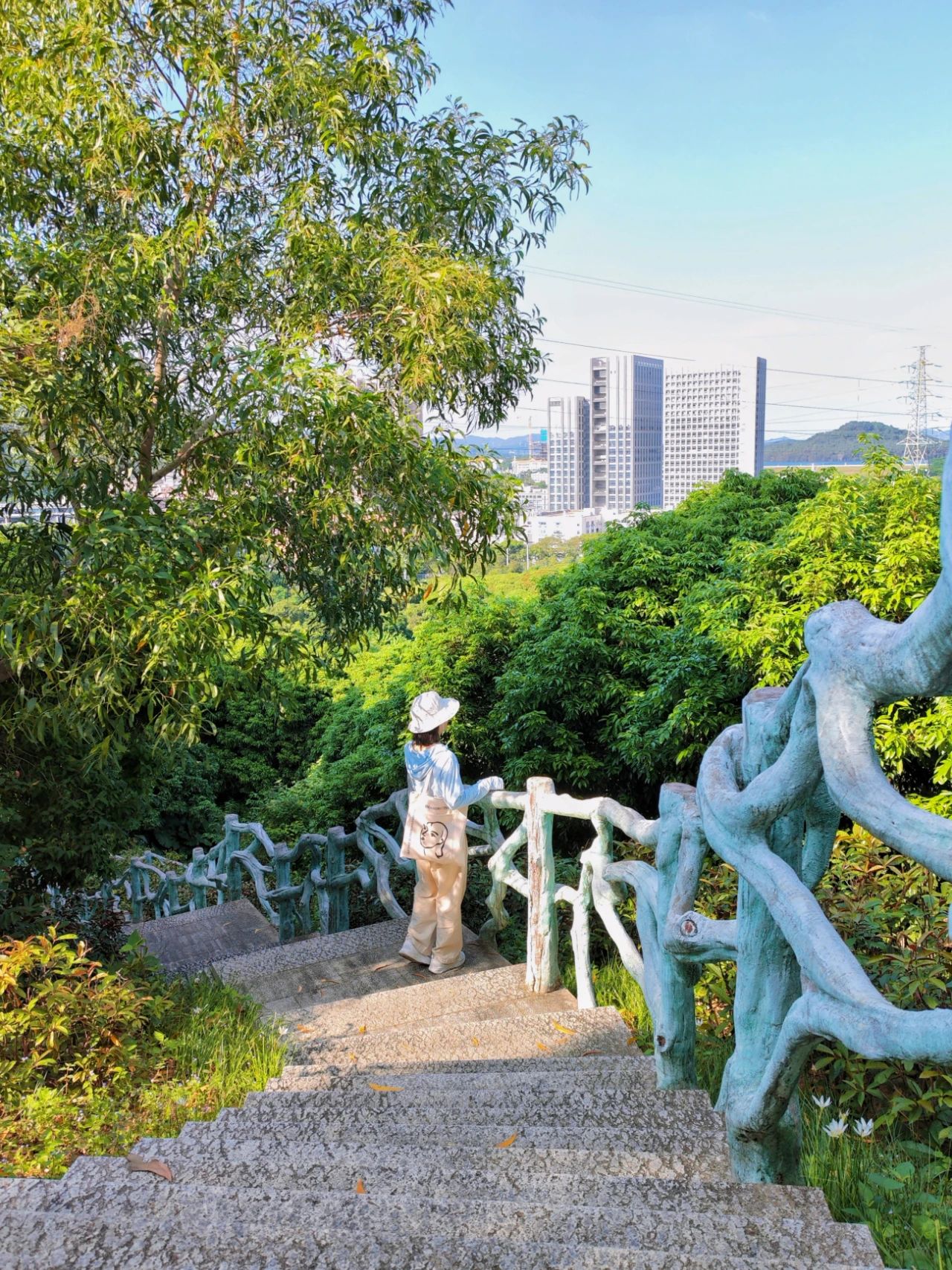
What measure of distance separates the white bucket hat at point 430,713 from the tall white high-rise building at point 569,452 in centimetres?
7459

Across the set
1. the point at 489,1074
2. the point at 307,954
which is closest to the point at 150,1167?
the point at 489,1074

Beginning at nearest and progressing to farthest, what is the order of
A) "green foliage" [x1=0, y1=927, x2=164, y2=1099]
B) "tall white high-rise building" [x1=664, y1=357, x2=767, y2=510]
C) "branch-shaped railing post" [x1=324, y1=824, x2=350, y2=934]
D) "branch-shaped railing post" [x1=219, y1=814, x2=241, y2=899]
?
"green foliage" [x1=0, y1=927, x2=164, y2=1099], "branch-shaped railing post" [x1=324, y1=824, x2=350, y2=934], "branch-shaped railing post" [x1=219, y1=814, x2=241, y2=899], "tall white high-rise building" [x1=664, y1=357, x2=767, y2=510]

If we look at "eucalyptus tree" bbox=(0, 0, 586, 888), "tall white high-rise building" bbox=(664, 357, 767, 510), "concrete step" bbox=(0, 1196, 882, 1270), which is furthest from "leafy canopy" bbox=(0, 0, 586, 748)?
"tall white high-rise building" bbox=(664, 357, 767, 510)

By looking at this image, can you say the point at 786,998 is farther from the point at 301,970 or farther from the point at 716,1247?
the point at 301,970

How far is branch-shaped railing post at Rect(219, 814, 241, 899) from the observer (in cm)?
810

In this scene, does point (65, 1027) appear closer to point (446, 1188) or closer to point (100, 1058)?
point (100, 1058)

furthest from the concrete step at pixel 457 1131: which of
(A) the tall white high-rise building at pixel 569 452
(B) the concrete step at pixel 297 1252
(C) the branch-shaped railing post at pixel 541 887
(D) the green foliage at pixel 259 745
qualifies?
(A) the tall white high-rise building at pixel 569 452

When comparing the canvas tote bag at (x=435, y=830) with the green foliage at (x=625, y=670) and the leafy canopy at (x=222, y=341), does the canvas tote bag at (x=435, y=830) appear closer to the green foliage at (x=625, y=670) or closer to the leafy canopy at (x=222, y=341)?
the leafy canopy at (x=222, y=341)

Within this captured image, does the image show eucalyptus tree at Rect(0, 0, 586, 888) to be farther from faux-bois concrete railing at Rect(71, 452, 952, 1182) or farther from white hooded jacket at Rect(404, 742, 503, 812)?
faux-bois concrete railing at Rect(71, 452, 952, 1182)

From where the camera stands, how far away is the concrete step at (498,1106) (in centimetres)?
249

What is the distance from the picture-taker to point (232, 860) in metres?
8.06

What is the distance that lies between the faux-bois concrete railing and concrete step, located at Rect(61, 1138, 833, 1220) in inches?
6.5

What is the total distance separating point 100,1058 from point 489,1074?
162 centimetres

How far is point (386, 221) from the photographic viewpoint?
19.4ft
